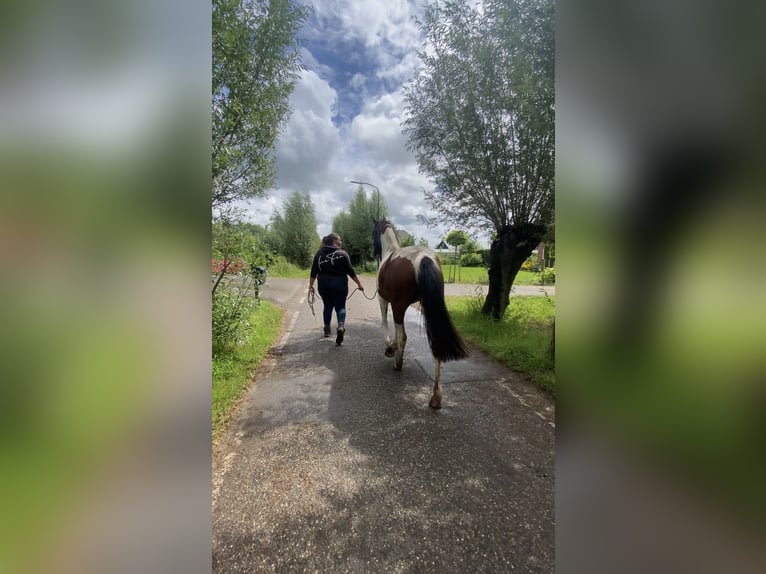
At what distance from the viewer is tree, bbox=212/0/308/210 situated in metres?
2.02

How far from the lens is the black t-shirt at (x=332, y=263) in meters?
4.80

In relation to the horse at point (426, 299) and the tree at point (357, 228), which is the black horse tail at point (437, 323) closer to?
the horse at point (426, 299)

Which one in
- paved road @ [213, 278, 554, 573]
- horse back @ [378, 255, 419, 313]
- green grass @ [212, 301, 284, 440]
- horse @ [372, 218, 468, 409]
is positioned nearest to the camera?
paved road @ [213, 278, 554, 573]

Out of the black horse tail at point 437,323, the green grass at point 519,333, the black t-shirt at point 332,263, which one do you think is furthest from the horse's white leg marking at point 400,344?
the green grass at point 519,333

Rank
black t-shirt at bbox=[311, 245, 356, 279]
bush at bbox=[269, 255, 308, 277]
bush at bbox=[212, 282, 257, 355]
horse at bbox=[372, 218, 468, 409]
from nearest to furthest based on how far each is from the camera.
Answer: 1. horse at bbox=[372, 218, 468, 409]
2. bush at bbox=[212, 282, 257, 355]
3. black t-shirt at bbox=[311, 245, 356, 279]
4. bush at bbox=[269, 255, 308, 277]

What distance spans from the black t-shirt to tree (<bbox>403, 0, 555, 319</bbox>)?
2.81m

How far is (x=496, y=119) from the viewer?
4.18m

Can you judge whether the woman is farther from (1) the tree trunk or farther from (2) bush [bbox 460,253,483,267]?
(2) bush [bbox 460,253,483,267]

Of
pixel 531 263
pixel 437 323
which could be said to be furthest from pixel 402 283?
pixel 531 263

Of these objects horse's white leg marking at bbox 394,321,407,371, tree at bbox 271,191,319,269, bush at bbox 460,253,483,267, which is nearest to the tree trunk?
bush at bbox 460,253,483,267

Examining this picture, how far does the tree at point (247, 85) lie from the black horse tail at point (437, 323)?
2.30 m

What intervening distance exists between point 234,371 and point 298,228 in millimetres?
16035

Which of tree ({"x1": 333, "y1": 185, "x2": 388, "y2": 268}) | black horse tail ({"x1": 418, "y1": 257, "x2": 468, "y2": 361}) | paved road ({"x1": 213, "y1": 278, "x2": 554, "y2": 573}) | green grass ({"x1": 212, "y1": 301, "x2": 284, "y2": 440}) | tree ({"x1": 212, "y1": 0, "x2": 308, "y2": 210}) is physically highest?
tree ({"x1": 333, "y1": 185, "x2": 388, "y2": 268})
